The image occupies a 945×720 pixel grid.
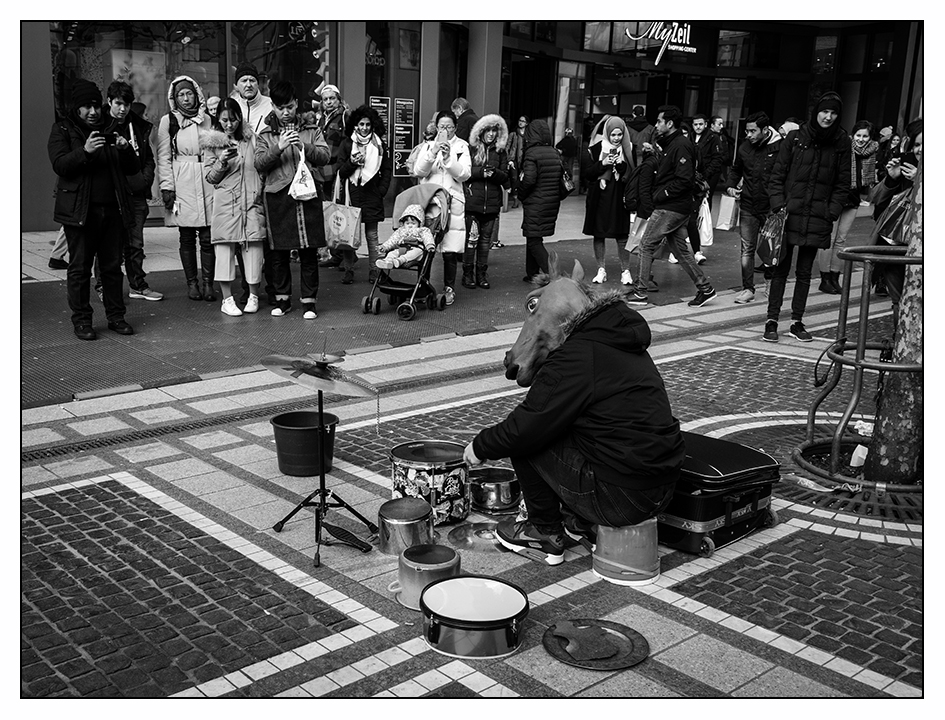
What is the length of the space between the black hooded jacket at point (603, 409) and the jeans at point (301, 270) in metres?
5.64

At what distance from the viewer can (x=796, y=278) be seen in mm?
9195

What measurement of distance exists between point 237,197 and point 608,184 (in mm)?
4513

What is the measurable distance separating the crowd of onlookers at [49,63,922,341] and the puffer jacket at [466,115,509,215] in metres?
0.02

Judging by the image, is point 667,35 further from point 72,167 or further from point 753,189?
point 72,167

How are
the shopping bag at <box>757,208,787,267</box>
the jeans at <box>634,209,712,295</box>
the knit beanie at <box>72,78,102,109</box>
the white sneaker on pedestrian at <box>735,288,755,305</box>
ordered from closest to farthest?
1. the knit beanie at <box>72,78,102,109</box>
2. the shopping bag at <box>757,208,787,267</box>
3. the jeans at <box>634,209,712,295</box>
4. the white sneaker on pedestrian at <box>735,288,755,305</box>

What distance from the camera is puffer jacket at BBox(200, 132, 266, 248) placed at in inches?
360

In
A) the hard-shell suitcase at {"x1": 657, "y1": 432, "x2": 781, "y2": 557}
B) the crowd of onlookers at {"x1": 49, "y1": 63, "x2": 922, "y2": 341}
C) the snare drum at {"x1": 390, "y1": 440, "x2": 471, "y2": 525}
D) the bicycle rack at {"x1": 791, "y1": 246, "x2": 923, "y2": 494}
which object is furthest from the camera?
the crowd of onlookers at {"x1": 49, "y1": 63, "x2": 922, "y2": 341}

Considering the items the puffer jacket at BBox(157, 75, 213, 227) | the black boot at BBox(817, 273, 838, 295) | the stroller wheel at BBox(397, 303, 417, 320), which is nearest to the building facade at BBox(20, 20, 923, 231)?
the puffer jacket at BBox(157, 75, 213, 227)

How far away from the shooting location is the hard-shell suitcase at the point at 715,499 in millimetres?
4582

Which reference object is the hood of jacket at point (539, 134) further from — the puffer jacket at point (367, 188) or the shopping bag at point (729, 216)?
the shopping bag at point (729, 216)

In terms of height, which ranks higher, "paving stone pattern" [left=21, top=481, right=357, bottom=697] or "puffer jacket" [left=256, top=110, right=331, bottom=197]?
"puffer jacket" [left=256, top=110, right=331, bottom=197]

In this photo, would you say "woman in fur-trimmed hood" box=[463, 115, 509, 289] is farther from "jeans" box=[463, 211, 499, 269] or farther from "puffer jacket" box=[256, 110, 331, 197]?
"puffer jacket" box=[256, 110, 331, 197]

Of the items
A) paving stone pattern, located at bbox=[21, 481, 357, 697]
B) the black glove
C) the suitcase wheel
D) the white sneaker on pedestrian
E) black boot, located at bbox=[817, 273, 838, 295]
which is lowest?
paving stone pattern, located at bbox=[21, 481, 357, 697]

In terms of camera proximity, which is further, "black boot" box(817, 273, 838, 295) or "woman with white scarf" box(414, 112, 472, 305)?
"black boot" box(817, 273, 838, 295)
